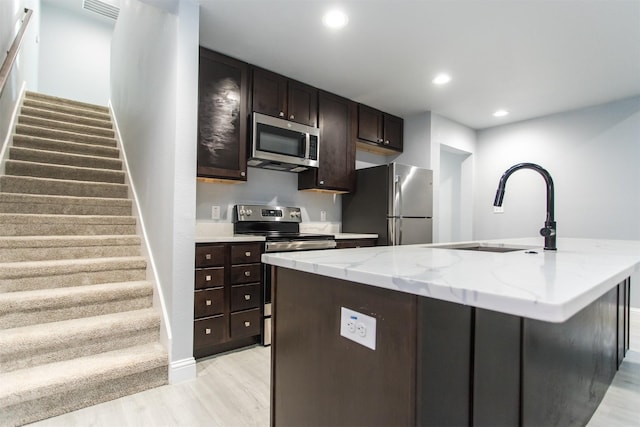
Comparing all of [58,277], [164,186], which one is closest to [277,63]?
[164,186]

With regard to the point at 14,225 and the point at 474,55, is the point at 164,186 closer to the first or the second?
the point at 14,225

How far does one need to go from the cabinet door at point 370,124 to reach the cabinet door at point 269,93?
1.12 meters

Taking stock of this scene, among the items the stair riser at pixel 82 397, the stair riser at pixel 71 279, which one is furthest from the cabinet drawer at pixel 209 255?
the stair riser at pixel 82 397

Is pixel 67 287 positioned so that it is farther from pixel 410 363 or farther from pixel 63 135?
pixel 410 363

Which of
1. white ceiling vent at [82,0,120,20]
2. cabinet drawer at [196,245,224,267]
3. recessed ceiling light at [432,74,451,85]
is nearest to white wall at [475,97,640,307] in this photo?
recessed ceiling light at [432,74,451,85]

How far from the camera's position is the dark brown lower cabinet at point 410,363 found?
0.78m

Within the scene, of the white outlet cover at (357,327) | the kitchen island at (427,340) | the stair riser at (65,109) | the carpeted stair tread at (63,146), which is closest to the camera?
the kitchen island at (427,340)

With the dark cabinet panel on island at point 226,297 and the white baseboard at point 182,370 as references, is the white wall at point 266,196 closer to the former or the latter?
the dark cabinet panel on island at point 226,297

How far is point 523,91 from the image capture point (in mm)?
3572

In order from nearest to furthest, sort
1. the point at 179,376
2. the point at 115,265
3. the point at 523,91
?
1. the point at 179,376
2. the point at 115,265
3. the point at 523,91

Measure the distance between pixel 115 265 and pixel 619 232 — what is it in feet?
17.1

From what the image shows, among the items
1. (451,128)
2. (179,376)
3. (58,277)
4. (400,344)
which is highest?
(451,128)

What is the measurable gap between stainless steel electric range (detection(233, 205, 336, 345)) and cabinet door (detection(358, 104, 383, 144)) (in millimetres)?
1261

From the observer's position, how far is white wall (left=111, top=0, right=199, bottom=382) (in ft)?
7.01
